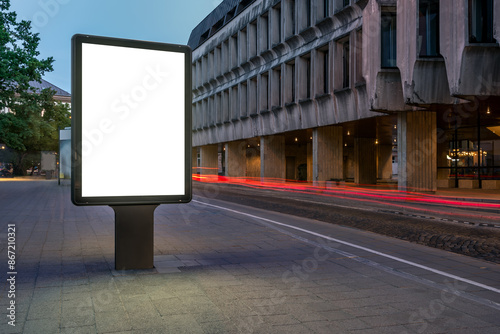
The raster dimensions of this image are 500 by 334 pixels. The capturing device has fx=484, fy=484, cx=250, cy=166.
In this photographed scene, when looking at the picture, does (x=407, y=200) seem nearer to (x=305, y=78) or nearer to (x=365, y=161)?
(x=305, y=78)

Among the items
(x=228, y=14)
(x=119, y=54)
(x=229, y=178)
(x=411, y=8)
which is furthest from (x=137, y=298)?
(x=228, y=14)

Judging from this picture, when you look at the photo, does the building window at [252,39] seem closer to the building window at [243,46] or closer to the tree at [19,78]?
the building window at [243,46]

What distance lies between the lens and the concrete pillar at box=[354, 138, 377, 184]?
36125 mm

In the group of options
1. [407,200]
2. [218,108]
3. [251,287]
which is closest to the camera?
[251,287]

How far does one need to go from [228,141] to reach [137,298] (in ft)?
139

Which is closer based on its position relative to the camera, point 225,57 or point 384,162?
point 384,162

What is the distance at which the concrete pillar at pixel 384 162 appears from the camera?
4403 cm

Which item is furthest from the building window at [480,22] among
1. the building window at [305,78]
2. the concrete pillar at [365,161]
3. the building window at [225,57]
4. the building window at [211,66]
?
the building window at [211,66]

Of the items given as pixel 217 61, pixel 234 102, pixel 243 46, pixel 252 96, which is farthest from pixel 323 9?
pixel 217 61

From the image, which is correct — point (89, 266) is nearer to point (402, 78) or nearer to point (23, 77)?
point (402, 78)

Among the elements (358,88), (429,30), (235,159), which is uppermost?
(429,30)

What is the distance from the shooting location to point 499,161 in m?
27.2

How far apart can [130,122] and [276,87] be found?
31695mm

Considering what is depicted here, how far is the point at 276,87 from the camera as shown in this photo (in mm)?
37188
